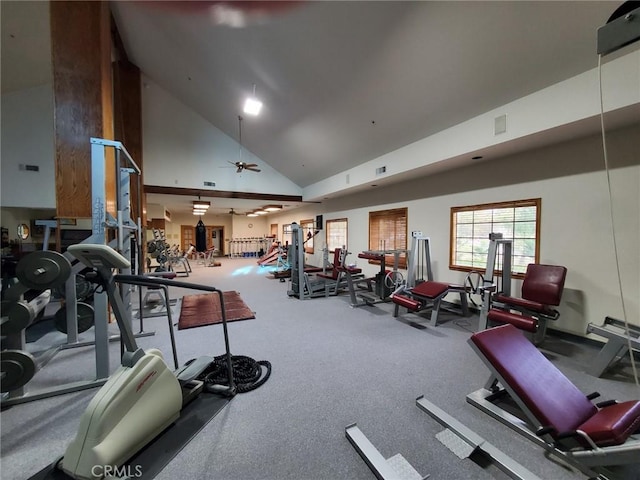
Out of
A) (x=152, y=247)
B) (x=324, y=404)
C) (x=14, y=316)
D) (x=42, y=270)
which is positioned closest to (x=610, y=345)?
(x=324, y=404)

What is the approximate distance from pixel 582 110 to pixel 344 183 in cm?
448

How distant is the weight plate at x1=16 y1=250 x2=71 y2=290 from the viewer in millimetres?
1844

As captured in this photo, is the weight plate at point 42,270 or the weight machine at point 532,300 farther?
the weight machine at point 532,300

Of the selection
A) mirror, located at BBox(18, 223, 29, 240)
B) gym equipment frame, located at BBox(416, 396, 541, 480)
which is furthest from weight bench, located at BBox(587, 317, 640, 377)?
mirror, located at BBox(18, 223, 29, 240)

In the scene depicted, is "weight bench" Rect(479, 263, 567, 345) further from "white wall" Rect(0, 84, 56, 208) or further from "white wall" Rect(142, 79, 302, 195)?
"white wall" Rect(0, 84, 56, 208)

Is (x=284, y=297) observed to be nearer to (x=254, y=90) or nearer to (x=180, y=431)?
(x=180, y=431)

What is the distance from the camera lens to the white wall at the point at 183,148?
6.73m

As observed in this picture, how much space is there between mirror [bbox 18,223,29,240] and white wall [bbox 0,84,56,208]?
1.04 metres

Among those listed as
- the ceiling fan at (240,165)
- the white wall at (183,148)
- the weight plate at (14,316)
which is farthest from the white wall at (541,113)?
the weight plate at (14,316)

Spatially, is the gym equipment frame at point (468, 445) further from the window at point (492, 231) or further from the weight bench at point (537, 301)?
the window at point (492, 231)

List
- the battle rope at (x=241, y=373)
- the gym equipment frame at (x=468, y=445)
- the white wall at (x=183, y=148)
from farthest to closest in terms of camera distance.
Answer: the white wall at (x=183, y=148), the battle rope at (x=241, y=373), the gym equipment frame at (x=468, y=445)

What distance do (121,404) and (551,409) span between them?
97.4 inches

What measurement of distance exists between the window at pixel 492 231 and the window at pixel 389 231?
1.19 m

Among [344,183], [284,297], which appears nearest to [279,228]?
[344,183]
